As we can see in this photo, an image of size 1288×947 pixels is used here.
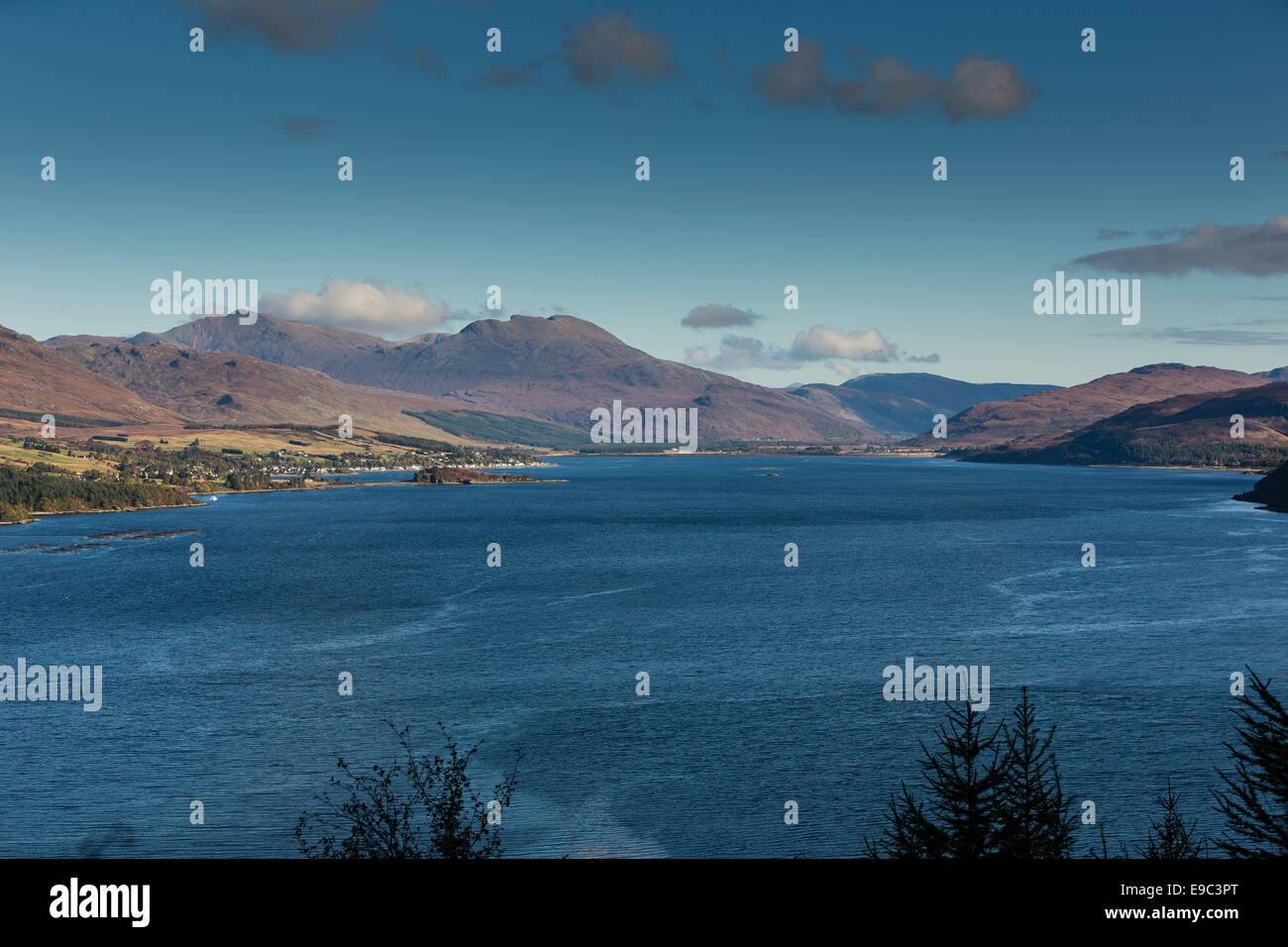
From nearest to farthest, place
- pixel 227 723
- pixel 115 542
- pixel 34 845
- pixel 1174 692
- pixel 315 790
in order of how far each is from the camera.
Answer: pixel 34 845 < pixel 315 790 < pixel 227 723 < pixel 1174 692 < pixel 115 542

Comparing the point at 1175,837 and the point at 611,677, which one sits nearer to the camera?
the point at 1175,837

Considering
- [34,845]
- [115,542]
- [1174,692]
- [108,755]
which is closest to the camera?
[34,845]

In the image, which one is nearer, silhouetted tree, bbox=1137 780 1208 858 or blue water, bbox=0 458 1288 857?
silhouetted tree, bbox=1137 780 1208 858

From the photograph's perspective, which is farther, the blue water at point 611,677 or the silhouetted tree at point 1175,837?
the blue water at point 611,677

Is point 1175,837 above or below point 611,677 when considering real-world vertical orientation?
above
